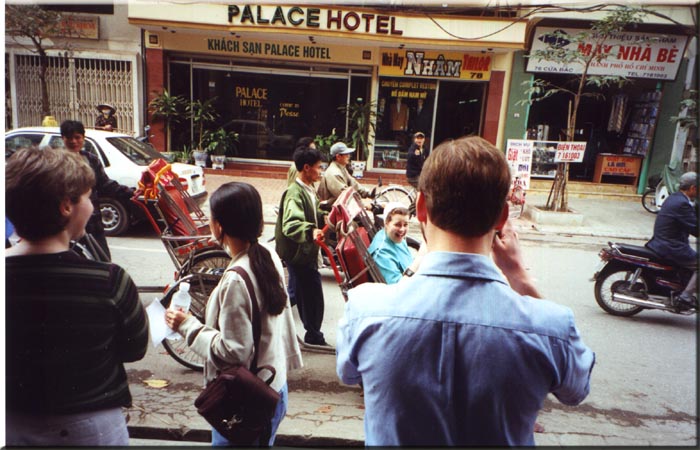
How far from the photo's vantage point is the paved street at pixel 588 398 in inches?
121

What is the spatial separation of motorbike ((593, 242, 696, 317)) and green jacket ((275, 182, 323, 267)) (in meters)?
3.42

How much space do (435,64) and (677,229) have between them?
30.1 ft

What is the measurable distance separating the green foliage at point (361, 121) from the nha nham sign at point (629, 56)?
4241 mm

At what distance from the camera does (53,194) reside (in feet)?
4.90

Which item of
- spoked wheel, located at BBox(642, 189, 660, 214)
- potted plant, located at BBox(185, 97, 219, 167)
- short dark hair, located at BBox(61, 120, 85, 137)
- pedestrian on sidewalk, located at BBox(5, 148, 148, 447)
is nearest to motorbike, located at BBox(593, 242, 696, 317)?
pedestrian on sidewalk, located at BBox(5, 148, 148, 447)

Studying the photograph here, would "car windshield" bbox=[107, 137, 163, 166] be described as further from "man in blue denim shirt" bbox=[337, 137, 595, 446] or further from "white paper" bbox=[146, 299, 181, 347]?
"man in blue denim shirt" bbox=[337, 137, 595, 446]

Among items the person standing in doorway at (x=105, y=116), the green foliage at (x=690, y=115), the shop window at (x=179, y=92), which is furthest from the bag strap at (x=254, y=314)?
the shop window at (x=179, y=92)

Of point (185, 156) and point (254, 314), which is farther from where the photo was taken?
point (185, 156)

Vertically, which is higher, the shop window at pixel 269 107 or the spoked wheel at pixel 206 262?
the shop window at pixel 269 107

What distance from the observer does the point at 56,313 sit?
148cm

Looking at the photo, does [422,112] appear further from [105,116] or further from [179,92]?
[105,116]

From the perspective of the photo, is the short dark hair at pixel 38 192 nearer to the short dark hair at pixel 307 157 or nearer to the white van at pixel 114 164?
the short dark hair at pixel 307 157

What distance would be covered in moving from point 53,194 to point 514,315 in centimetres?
137

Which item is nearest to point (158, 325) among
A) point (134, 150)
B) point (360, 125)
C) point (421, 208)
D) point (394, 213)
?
point (421, 208)
